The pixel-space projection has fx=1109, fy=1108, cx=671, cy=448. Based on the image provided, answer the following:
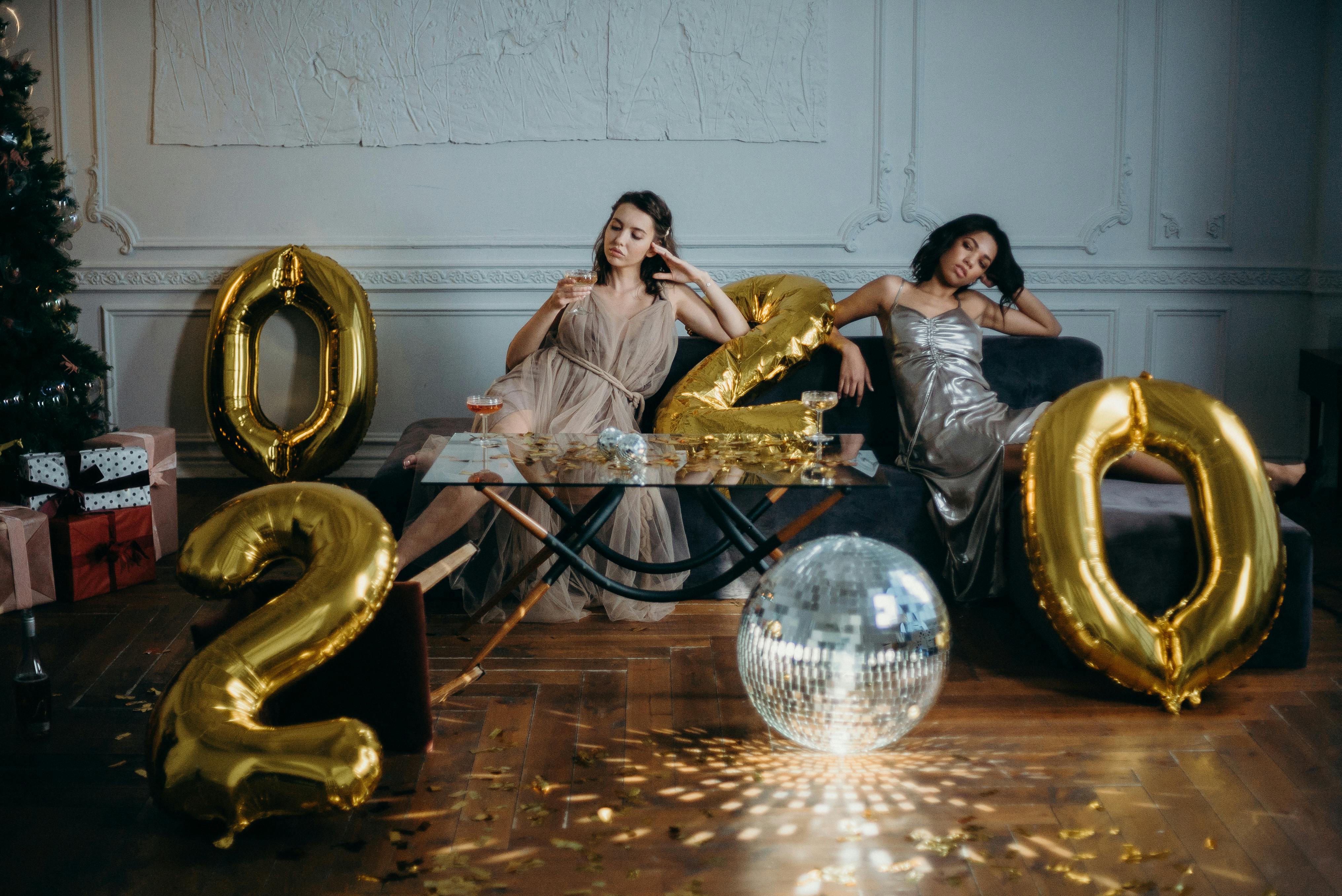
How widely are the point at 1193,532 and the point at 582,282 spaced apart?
5.90 feet

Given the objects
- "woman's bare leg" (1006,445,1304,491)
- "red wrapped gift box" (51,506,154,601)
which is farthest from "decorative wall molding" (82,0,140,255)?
"woman's bare leg" (1006,445,1304,491)

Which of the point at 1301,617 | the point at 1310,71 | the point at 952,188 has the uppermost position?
the point at 1310,71

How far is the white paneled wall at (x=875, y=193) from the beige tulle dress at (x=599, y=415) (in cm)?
128

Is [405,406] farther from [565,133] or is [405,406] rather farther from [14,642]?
[14,642]

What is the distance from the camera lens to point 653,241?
367cm

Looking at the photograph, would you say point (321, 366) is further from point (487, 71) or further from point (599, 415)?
point (599, 415)

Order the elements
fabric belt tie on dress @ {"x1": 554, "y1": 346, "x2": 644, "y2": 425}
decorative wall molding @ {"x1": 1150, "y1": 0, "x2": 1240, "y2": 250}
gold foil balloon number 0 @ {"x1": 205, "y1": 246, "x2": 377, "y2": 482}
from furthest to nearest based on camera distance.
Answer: decorative wall molding @ {"x1": 1150, "y1": 0, "x2": 1240, "y2": 250}, gold foil balloon number 0 @ {"x1": 205, "y1": 246, "x2": 377, "y2": 482}, fabric belt tie on dress @ {"x1": 554, "y1": 346, "x2": 644, "y2": 425}

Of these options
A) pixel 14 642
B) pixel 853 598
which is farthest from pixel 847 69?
pixel 14 642

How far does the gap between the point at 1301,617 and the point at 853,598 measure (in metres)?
1.44

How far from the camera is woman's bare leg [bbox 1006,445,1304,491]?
10.5ft

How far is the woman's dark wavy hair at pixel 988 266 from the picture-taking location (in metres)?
3.73

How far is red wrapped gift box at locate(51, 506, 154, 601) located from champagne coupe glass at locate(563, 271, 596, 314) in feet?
4.90

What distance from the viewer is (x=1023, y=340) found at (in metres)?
3.85

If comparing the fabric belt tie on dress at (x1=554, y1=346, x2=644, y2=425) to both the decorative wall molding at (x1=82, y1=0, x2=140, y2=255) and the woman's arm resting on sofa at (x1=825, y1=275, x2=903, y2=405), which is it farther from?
the decorative wall molding at (x1=82, y1=0, x2=140, y2=255)
